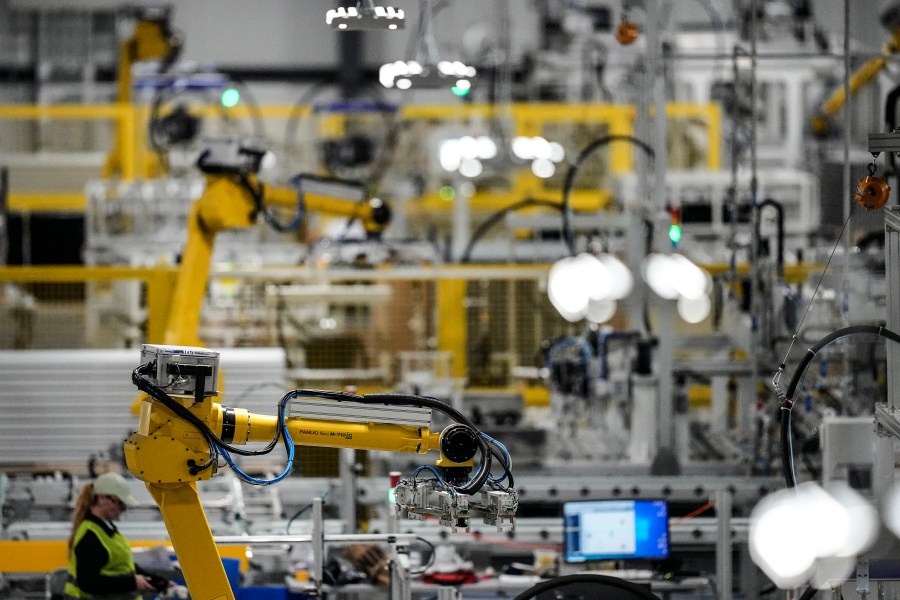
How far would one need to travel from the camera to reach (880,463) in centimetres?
668

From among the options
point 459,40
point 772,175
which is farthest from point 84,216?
point 459,40

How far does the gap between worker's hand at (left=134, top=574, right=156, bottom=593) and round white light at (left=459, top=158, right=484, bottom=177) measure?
14.8ft

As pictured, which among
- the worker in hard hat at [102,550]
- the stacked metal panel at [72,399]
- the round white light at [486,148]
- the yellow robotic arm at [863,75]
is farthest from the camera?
the round white light at [486,148]

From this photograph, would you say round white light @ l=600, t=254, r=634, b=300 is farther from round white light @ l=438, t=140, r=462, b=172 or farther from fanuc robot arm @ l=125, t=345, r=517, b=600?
fanuc robot arm @ l=125, t=345, r=517, b=600

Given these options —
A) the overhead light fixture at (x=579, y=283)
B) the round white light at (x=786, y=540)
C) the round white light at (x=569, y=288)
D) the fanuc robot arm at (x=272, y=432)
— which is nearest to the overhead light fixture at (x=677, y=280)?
the overhead light fixture at (x=579, y=283)

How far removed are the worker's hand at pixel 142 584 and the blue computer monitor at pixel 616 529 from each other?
2078mm

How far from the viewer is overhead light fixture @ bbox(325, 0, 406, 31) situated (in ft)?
21.1

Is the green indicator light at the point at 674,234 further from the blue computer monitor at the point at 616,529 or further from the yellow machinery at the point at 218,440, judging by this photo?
the yellow machinery at the point at 218,440

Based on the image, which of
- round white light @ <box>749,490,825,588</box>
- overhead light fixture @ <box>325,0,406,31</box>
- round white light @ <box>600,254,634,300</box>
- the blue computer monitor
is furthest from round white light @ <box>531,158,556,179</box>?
round white light @ <box>749,490,825,588</box>

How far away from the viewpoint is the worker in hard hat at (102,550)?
7012 millimetres

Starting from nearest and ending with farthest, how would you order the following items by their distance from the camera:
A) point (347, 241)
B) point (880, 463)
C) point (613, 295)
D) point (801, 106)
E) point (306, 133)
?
point (880, 463), point (613, 295), point (347, 241), point (801, 106), point (306, 133)

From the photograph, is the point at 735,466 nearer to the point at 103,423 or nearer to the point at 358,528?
the point at 358,528

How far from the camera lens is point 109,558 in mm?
Result: 7059

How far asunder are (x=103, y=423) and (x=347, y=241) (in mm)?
2073
